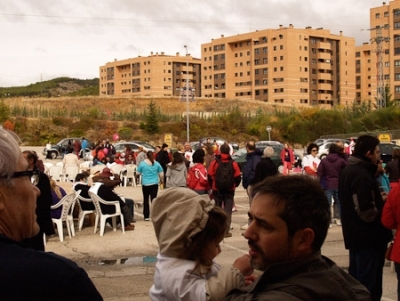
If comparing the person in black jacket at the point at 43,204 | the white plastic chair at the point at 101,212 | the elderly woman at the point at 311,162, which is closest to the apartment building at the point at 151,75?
the elderly woman at the point at 311,162

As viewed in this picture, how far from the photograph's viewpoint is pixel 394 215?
5.84m

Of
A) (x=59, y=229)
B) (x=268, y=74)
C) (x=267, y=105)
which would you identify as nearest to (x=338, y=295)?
(x=59, y=229)

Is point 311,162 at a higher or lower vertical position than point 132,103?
lower

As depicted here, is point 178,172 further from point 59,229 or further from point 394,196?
point 394,196

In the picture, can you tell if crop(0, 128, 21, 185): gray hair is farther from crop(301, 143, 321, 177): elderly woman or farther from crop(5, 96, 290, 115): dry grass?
crop(5, 96, 290, 115): dry grass

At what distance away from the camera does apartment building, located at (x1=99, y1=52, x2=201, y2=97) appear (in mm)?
144250

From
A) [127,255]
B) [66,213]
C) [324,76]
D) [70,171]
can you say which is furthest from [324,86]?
[127,255]

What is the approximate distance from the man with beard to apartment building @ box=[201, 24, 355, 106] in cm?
11140

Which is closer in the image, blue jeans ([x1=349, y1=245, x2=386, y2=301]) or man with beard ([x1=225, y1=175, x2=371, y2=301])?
man with beard ([x1=225, y1=175, x2=371, y2=301])

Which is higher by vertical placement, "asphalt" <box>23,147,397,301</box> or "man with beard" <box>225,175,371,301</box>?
"man with beard" <box>225,175,371,301</box>

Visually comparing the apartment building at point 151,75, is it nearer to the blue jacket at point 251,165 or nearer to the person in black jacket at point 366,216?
the blue jacket at point 251,165

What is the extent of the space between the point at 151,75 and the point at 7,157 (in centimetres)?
14288

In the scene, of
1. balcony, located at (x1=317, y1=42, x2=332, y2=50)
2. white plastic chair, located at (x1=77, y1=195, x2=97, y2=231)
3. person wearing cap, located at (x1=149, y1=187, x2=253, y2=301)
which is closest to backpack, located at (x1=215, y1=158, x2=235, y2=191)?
white plastic chair, located at (x1=77, y1=195, x2=97, y2=231)

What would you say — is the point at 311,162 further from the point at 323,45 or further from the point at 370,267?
the point at 323,45
